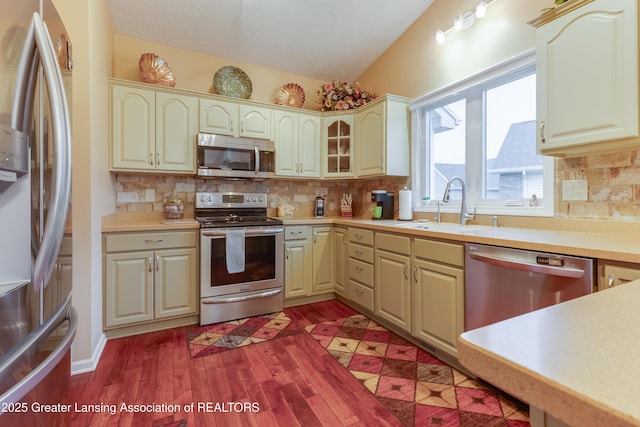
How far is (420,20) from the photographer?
2932 mm

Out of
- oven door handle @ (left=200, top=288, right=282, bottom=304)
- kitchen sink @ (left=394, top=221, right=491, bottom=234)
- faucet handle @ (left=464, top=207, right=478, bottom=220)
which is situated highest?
faucet handle @ (left=464, top=207, right=478, bottom=220)

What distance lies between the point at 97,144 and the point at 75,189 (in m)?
0.41

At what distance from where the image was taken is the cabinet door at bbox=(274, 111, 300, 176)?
3.20 meters

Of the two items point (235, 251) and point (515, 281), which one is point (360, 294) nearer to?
point (235, 251)

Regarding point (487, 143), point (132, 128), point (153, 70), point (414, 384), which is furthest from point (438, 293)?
point (153, 70)

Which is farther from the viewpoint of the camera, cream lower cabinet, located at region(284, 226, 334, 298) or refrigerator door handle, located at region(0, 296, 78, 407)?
cream lower cabinet, located at region(284, 226, 334, 298)

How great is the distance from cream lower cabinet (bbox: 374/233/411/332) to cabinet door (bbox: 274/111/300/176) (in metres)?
1.29

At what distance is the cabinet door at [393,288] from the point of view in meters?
2.20

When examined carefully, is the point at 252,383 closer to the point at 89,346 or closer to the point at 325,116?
the point at 89,346

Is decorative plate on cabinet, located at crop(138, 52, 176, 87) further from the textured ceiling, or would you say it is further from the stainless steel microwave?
the stainless steel microwave

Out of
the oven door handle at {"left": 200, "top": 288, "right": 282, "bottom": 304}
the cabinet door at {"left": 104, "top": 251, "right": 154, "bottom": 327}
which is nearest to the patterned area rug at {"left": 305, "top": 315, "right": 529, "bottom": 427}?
the oven door handle at {"left": 200, "top": 288, "right": 282, "bottom": 304}

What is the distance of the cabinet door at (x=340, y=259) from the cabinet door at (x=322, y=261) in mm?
45

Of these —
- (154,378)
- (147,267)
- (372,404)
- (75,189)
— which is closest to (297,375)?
(372,404)

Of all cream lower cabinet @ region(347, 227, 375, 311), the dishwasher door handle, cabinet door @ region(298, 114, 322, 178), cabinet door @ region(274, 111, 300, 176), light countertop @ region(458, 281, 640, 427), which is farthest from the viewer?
cabinet door @ region(298, 114, 322, 178)
